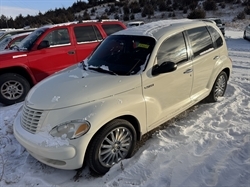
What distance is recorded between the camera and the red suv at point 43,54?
5.97m

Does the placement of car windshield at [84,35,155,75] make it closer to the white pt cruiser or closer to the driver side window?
the white pt cruiser

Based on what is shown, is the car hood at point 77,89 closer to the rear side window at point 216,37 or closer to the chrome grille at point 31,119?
the chrome grille at point 31,119

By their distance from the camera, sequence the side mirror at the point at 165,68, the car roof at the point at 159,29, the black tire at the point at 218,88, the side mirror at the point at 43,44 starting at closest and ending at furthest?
the side mirror at the point at 165,68 < the car roof at the point at 159,29 < the black tire at the point at 218,88 < the side mirror at the point at 43,44

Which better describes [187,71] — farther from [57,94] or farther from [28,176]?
[28,176]

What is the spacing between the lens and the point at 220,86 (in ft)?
17.6

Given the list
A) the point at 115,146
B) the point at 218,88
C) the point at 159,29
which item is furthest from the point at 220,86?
the point at 115,146

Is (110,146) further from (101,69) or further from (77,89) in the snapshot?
(101,69)

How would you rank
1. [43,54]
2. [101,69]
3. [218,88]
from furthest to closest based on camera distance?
[43,54]
[218,88]
[101,69]

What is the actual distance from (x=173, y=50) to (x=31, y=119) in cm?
246

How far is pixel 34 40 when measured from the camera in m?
6.37

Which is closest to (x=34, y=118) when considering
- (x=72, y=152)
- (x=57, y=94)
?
(x=57, y=94)

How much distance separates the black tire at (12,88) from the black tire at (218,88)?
14.7 feet

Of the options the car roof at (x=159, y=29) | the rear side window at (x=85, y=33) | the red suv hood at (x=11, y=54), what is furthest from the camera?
the rear side window at (x=85, y=33)

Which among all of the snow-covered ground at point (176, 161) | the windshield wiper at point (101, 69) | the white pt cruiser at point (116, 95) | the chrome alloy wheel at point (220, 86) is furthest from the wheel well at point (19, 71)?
the chrome alloy wheel at point (220, 86)
